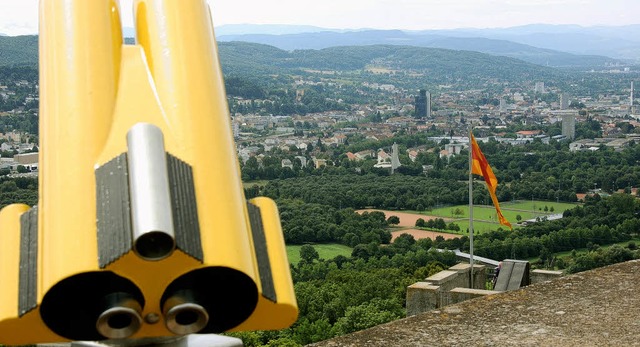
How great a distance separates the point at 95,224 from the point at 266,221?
1.85 ft

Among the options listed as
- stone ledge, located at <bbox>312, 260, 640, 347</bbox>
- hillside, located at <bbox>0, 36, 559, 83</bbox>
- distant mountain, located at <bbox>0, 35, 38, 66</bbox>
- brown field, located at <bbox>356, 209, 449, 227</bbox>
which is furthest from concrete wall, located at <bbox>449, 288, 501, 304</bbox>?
hillside, located at <bbox>0, 36, 559, 83</bbox>

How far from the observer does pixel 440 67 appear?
193 m

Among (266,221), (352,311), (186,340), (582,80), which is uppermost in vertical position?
(266,221)

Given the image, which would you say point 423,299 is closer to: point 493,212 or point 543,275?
point 543,275

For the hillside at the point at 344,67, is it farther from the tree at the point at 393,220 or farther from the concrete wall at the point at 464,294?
the concrete wall at the point at 464,294

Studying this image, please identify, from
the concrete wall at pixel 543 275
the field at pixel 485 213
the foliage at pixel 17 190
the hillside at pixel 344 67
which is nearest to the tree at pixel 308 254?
the foliage at pixel 17 190

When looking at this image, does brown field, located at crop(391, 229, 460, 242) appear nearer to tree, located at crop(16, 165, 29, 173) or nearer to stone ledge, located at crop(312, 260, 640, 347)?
tree, located at crop(16, 165, 29, 173)

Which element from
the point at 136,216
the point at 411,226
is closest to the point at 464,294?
the point at 136,216

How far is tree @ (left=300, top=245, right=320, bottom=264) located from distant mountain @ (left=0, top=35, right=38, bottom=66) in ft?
237

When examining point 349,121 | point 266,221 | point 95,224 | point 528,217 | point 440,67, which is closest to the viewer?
point 95,224

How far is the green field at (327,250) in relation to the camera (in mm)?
32778

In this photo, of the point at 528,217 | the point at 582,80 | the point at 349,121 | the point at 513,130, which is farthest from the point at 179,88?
the point at 582,80

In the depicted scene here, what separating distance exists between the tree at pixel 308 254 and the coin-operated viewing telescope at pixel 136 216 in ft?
92.5

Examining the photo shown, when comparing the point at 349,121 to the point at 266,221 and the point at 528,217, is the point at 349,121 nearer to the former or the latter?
the point at 528,217
